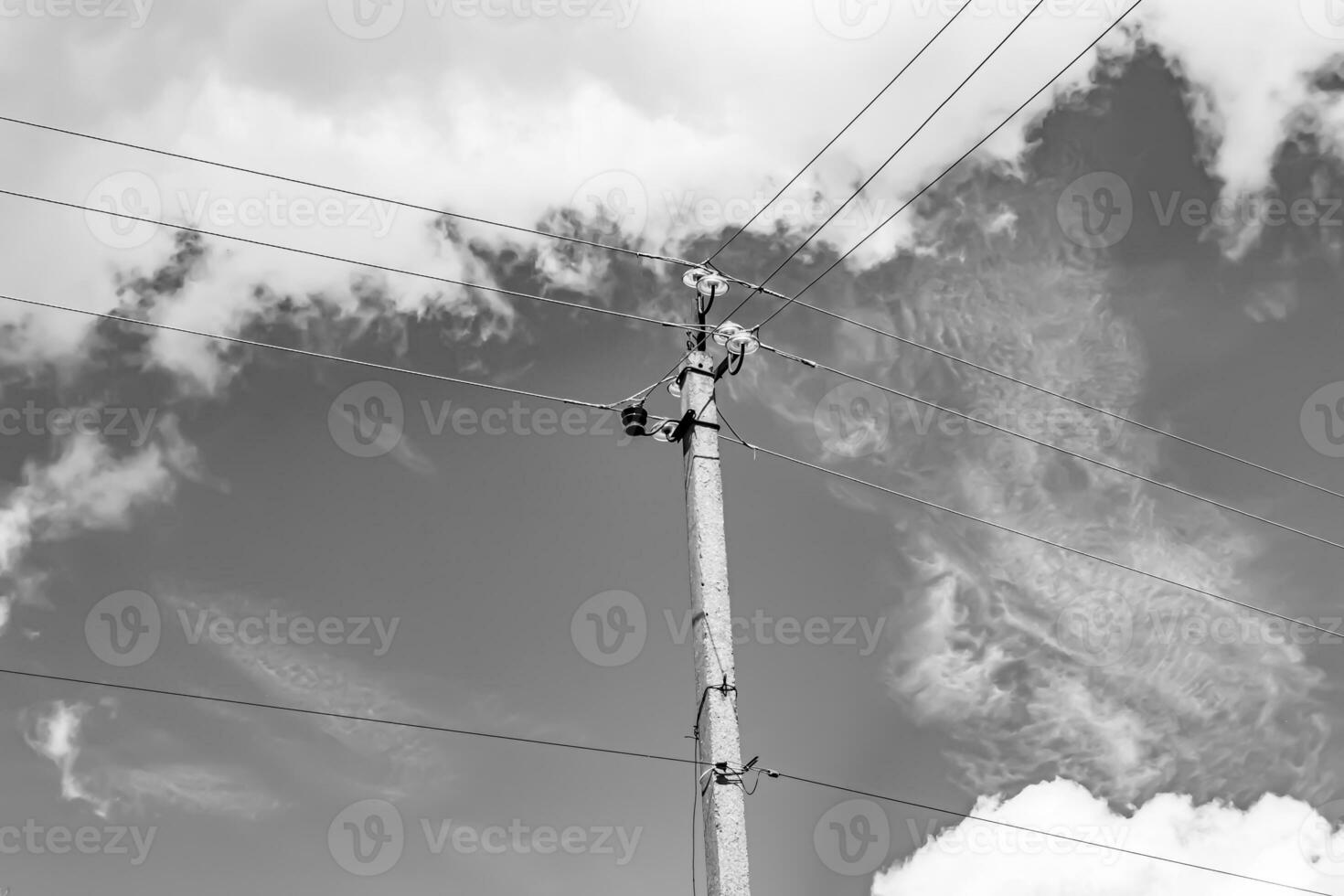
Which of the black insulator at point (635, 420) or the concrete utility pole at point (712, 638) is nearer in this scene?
the concrete utility pole at point (712, 638)

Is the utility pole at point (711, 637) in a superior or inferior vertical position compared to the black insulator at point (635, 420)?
inferior

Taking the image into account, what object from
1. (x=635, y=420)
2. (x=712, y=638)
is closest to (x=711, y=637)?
(x=712, y=638)

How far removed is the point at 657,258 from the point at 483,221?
2.01 metres

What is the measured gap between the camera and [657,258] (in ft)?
39.1

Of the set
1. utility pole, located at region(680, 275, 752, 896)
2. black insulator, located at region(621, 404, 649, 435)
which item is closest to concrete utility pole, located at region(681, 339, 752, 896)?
utility pole, located at region(680, 275, 752, 896)

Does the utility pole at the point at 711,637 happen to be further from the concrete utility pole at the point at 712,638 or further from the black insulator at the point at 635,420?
the black insulator at the point at 635,420

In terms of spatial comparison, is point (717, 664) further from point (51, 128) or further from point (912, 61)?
point (51, 128)

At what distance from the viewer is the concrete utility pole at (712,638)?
873cm

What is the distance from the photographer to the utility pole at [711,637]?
8742 millimetres

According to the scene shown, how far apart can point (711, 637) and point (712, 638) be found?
0.01m

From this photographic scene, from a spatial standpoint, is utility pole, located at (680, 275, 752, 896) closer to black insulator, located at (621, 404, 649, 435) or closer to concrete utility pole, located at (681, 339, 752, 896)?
concrete utility pole, located at (681, 339, 752, 896)

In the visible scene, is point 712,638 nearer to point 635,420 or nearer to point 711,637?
point 711,637

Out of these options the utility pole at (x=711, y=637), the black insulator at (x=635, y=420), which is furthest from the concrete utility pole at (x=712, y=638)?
the black insulator at (x=635, y=420)

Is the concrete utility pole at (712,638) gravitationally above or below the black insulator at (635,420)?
below
